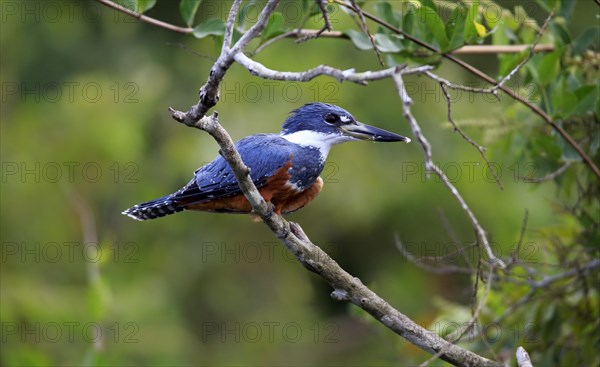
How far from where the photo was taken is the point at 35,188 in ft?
→ 24.3

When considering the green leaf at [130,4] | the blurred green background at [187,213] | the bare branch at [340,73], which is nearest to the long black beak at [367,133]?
the green leaf at [130,4]

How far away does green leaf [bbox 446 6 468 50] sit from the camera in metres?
4.02

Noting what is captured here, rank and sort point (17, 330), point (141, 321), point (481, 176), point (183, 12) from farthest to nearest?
point (481, 176) → point (141, 321) → point (17, 330) → point (183, 12)

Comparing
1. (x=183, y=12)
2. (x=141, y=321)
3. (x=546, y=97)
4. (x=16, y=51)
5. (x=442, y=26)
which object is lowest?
(x=141, y=321)

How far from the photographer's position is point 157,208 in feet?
14.3

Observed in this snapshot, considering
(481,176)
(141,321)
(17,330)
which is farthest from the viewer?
(481,176)

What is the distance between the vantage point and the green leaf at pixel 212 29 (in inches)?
166

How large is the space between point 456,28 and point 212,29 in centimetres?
117

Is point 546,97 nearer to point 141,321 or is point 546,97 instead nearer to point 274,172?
point 274,172

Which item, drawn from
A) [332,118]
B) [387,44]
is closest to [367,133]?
[332,118]

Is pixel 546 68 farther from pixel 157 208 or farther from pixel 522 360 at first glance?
pixel 157 208

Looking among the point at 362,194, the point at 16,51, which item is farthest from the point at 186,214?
the point at 16,51

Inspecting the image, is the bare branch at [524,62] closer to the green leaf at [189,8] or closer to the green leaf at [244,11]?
the green leaf at [244,11]

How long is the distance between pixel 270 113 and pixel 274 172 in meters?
3.48
